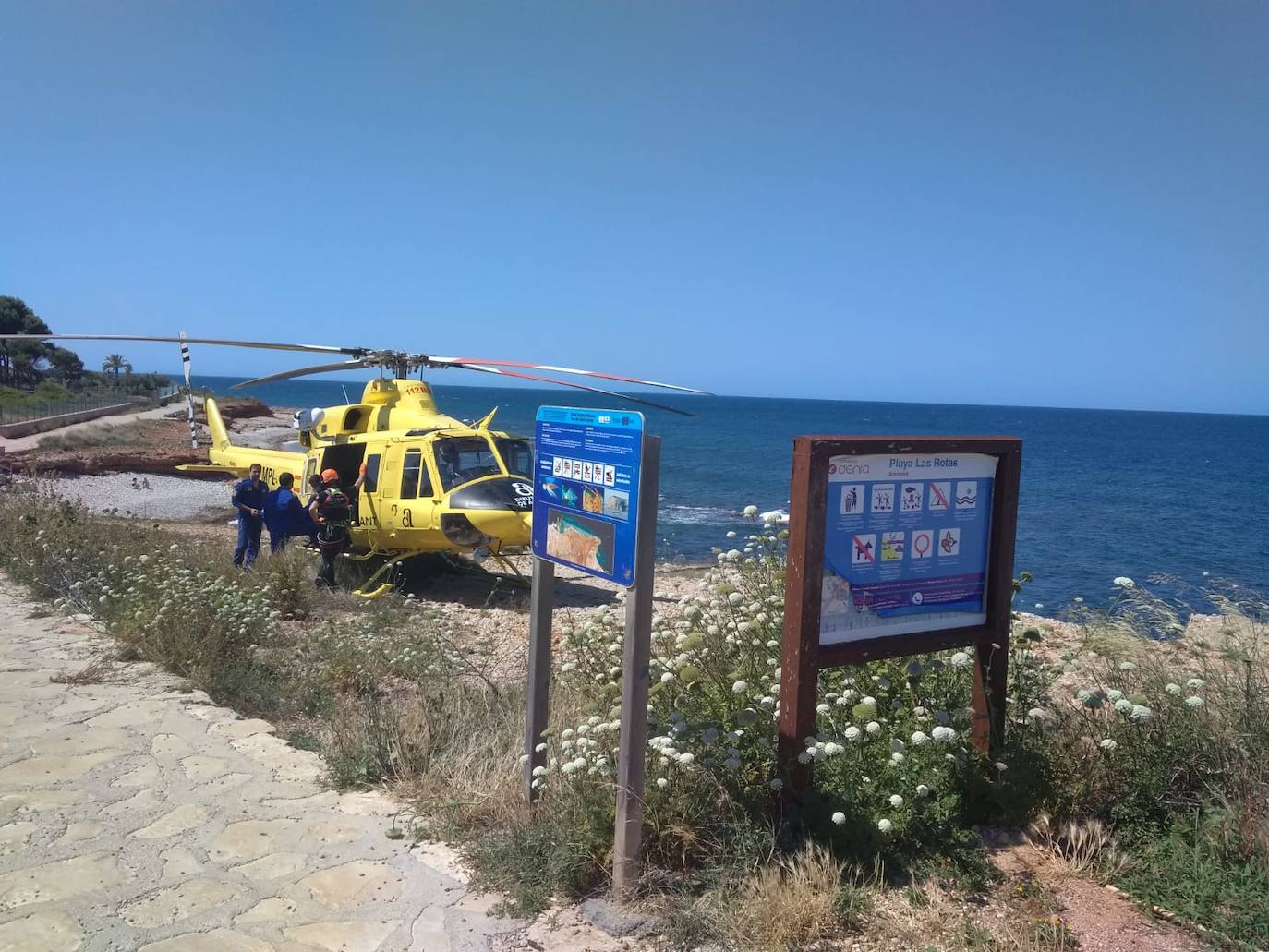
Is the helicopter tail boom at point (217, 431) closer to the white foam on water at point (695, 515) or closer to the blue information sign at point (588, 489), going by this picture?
the white foam on water at point (695, 515)

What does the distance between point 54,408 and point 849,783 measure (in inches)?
1664

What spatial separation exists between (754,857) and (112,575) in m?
7.11

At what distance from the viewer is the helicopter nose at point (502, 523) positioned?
10570mm

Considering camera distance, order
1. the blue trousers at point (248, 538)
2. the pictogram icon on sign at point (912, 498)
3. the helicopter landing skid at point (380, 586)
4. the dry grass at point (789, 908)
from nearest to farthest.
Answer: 1. the dry grass at point (789, 908)
2. the pictogram icon on sign at point (912, 498)
3. the helicopter landing skid at point (380, 586)
4. the blue trousers at point (248, 538)

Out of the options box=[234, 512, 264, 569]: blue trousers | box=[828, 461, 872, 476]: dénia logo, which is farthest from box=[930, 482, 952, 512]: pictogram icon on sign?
box=[234, 512, 264, 569]: blue trousers

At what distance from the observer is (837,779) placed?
12.6ft

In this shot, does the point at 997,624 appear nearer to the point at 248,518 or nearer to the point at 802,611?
the point at 802,611

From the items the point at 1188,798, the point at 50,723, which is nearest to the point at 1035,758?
the point at 1188,798

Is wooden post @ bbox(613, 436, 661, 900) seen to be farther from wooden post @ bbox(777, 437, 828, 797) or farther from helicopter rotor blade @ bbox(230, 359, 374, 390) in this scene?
helicopter rotor blade @ bbox(230, 359, 374, 390)

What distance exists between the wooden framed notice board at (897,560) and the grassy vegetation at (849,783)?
19 centimetres

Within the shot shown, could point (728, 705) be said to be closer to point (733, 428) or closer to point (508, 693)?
point (508, 693)

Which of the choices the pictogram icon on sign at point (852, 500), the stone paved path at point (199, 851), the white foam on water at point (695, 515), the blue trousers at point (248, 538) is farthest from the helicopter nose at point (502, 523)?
the white foam on water at point (695, 515)

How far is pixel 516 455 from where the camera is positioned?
11570 mm

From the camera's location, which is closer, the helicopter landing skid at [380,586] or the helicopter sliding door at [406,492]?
the helicopter landing skid at [380,586]
